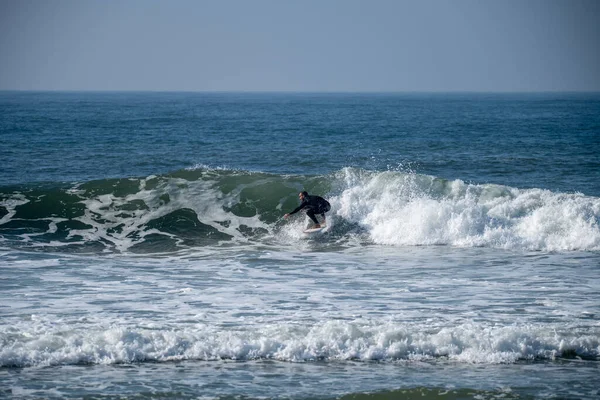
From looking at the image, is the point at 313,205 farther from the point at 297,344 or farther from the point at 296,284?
the point at 297,344

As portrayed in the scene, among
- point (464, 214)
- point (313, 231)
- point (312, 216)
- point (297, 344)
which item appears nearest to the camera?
point (297, 344)

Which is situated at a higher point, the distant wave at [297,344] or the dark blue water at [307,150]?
the dark blue water at [307,150]

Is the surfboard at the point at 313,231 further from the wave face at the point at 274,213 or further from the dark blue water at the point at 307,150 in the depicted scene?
the dark blue water at the point at 307,150

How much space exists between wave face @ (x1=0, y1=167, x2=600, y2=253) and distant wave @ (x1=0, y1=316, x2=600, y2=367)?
8.54 meters

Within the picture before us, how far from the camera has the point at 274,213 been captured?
24672 millimetres

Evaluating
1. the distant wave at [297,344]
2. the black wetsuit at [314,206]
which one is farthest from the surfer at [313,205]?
the distant wave at [297,344]

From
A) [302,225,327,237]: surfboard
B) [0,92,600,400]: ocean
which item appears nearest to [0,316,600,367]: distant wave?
[0,92,600,400]: ocean

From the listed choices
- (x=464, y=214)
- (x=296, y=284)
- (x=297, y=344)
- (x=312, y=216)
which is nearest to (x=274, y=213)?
(x=312, y=216)

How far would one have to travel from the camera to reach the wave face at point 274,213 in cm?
2125

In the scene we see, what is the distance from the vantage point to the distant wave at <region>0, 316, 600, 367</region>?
11586 millimetres

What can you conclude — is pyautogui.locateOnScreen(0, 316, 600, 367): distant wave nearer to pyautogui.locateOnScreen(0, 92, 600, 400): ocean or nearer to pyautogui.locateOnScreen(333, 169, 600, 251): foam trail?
pyautogui.locateOnScreen(0, 92, 600, 400): ocean

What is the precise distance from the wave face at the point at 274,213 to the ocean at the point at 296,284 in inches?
2.8

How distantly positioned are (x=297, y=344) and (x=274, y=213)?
12922 millimetres

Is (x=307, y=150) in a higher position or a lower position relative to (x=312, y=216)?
higher
